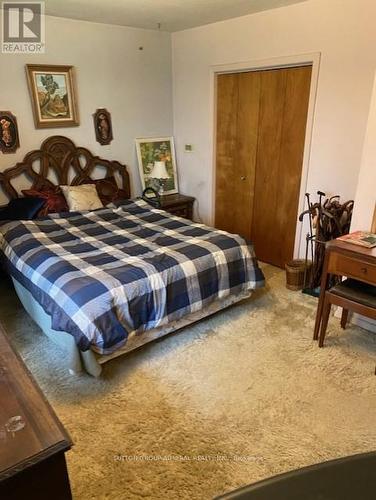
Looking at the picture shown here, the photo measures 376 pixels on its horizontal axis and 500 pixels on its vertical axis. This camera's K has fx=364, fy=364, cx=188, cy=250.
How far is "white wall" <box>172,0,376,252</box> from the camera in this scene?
280cm

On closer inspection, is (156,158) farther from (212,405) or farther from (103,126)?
(212,405)

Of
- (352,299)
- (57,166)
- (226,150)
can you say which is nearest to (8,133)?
(57,166)

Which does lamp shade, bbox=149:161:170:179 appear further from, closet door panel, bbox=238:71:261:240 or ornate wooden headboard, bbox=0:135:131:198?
closet door panel, bbox=238:71:261:240

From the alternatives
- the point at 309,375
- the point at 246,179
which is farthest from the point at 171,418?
the point at 246,179

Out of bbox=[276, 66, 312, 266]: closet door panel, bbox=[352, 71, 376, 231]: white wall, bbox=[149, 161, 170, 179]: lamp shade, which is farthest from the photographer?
bbox=[149, 161, 170, 179]: lamp shade

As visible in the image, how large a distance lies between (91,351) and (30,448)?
4.13 feet

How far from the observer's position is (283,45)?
10.8 ft

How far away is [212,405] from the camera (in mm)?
2102

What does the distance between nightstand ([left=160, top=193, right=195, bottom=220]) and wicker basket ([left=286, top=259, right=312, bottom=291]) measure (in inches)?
61.5

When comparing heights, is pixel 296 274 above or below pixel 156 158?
below

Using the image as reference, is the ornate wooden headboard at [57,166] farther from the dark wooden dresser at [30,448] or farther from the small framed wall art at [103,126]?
the dark wooden dresser at [30,448]

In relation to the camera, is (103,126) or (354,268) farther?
(103,126)

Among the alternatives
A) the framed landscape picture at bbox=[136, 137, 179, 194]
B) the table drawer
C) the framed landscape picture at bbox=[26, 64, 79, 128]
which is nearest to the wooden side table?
the table drawer

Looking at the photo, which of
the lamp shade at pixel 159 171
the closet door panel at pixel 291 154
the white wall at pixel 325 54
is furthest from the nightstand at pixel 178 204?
the closet door panel at pixel 291 154
